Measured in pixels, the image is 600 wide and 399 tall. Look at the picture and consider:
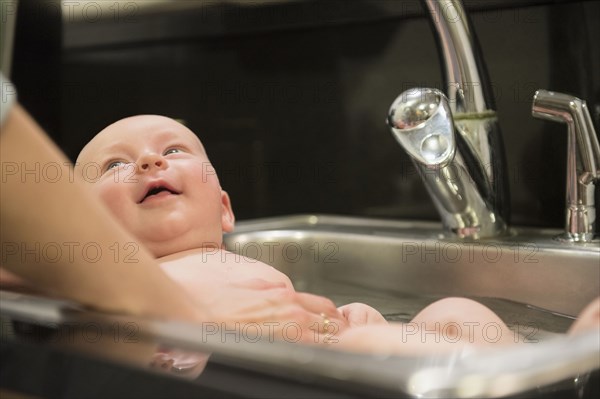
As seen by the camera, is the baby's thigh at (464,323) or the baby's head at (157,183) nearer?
the baby's thigh at (464,323)

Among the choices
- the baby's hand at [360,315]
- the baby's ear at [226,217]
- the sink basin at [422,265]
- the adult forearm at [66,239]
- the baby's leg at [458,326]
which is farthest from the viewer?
the baby's ear at [226,217]

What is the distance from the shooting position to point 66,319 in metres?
0.47

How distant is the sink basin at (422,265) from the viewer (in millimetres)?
881

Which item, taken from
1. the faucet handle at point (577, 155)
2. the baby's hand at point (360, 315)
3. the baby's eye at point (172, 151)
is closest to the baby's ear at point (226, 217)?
the baby's eye at point (172, 151)

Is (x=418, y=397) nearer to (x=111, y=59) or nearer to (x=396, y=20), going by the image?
(x=396, y=20)

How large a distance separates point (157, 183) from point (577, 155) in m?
0.48

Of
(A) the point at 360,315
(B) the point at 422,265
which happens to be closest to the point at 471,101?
(B) the point at 422,265

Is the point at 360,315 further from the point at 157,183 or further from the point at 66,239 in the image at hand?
the point at 66,239

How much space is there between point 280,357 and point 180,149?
0.55m

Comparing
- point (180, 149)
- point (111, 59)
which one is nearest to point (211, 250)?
point (180, 149)

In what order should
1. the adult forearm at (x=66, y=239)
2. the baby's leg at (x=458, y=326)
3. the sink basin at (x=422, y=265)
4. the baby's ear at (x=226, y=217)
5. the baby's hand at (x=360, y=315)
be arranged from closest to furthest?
the adult forearm at (x=66, y=239)
the baby's leg at (x=458, y=326)
the baby's hand at (x=360, y=315)
the sink basin at (x=422, y=265)
the baby's ear at (x=226, y=217)

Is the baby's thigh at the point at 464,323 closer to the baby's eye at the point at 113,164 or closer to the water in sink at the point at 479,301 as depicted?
the water in sink at the point at 479,301

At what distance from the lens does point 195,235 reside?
0.87 metres

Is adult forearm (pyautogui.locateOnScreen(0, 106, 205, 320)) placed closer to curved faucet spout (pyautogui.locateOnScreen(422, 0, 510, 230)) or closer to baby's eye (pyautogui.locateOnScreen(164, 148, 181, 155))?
baby's eye (pyautogui.locateOnScreen(164, 148, 181, 155))
